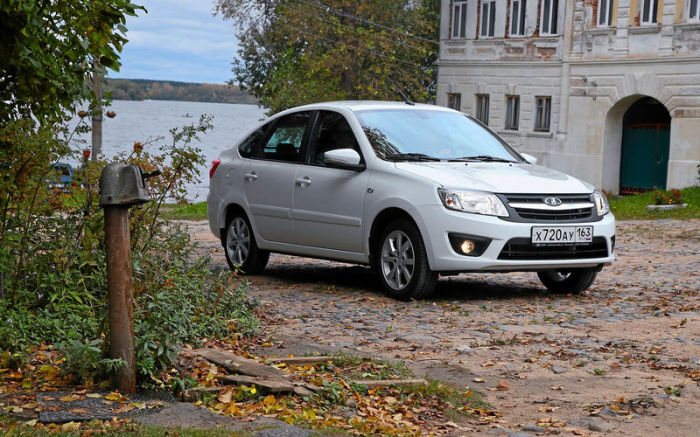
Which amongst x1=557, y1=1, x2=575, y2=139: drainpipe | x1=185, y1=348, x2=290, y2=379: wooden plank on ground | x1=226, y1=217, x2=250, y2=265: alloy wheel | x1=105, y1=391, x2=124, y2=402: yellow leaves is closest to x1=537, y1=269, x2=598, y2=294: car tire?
x1=226, y1=217, x2=250, y2=265: alloy wheel

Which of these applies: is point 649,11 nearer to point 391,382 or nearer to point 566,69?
point 566,69

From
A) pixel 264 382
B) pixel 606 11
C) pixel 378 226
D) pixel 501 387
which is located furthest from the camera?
pixel 606 11

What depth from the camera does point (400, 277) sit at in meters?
9.86

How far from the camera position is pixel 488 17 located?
133 feet

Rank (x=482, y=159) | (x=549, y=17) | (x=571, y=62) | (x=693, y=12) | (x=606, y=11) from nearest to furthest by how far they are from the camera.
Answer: (x=482, y=159)
(x=693, y=12)
(x=606, y=11)
(x=571, y=62)
(x=549, y=17)

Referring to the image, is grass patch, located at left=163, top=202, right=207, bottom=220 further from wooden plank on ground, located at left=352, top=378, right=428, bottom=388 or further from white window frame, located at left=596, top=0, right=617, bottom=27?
wooden plank on ground, located at left=352, top=378, right=428, bottom=388

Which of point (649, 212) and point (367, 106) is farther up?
point (367, 106)

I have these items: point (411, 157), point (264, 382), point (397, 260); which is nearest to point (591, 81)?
point (411, 157)

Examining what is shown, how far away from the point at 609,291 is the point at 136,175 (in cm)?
642

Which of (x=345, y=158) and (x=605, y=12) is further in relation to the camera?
(x=605, y=12)

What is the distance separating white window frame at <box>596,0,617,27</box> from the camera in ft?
115

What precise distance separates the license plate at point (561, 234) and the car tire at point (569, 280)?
2.19 ft

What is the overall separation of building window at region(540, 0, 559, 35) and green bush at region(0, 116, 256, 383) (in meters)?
31.0

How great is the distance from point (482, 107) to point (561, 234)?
3230cm
